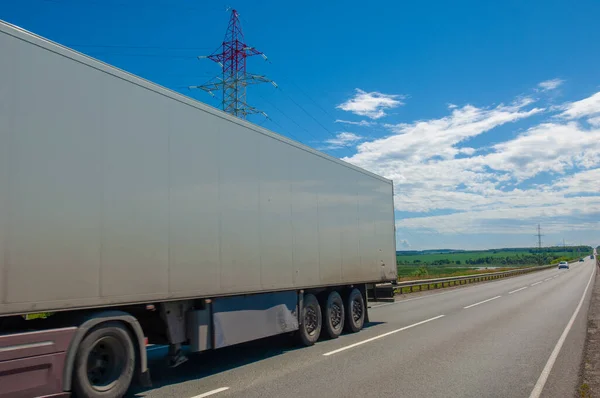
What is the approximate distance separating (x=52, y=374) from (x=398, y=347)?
21.8 ft

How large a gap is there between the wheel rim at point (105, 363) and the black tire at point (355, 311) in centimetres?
714

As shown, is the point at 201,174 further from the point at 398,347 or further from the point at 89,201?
the point at 398,347

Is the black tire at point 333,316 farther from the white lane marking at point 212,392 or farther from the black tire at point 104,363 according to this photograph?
the black tire at point 104,363

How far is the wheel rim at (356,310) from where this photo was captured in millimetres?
12383

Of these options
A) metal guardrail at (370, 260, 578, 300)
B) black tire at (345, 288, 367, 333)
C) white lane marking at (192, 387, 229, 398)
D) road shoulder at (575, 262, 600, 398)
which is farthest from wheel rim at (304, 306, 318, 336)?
road shoulder at (575, 262, 600, 398)

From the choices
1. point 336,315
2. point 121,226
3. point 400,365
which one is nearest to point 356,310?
point 336,315

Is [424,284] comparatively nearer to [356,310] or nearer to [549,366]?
[356,310]

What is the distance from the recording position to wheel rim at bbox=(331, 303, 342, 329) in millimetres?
11406

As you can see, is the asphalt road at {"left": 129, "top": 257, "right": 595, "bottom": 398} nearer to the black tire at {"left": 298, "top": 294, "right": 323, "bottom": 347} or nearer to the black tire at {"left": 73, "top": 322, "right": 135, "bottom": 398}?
the black tire at {"left": 298, "top": 294, "right": 323, "bottom": 347}

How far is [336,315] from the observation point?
11594 mm

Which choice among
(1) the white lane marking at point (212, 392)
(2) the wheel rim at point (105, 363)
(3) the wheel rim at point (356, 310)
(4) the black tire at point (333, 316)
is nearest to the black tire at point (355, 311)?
(3) the wheel rim at point (356, 310)

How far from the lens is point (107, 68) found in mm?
5871

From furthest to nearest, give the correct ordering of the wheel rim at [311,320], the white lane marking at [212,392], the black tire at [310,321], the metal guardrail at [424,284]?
the metal guardrail at [424,284], the wheel rim at [311,320], the black tire at [310,321], the white lane marking at [212,392]

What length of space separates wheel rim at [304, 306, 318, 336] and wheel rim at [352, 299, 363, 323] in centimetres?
193
